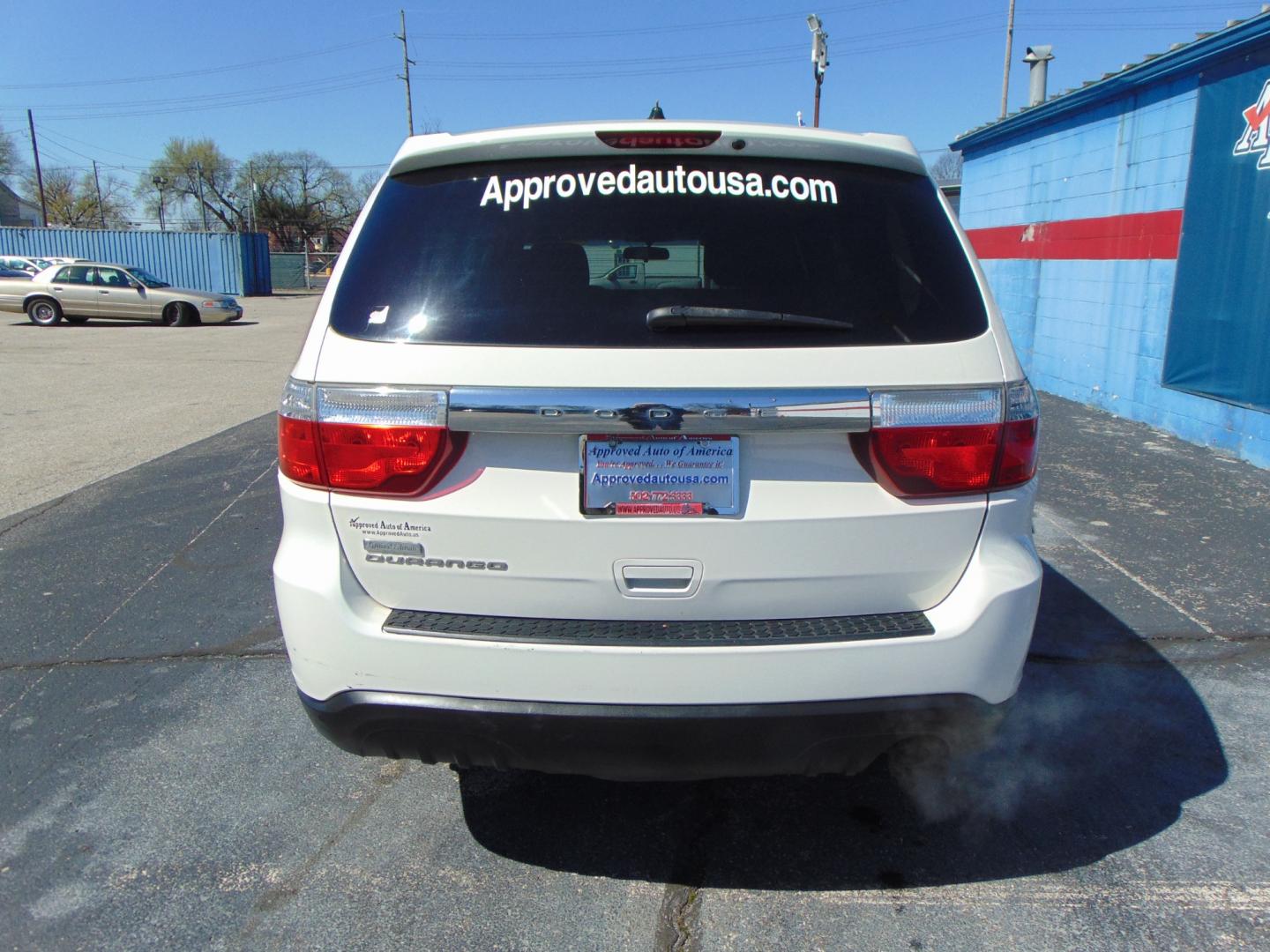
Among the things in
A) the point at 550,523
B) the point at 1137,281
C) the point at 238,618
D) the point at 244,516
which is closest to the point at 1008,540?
the point at 550,523

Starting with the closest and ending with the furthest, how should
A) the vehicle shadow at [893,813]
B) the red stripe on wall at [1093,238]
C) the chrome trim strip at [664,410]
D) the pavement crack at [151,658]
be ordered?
1. the chrome trim strip at [664,410]
2. the vehicle shadow at [893,813]
3. the pavement crack at [151,658]
4. the red stripe on wall at [1093,238]

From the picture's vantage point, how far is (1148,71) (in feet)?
27.6

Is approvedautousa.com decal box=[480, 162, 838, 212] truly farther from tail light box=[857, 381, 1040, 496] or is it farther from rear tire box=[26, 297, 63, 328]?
rear tire box=[26, 297, 63, 328]

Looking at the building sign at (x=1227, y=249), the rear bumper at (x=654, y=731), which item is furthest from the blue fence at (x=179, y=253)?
the rear bumper at (x=654, y=731)

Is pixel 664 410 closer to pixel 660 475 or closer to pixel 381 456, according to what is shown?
pixel 660 475

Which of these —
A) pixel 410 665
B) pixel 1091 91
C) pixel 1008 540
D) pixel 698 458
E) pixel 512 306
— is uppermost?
pixel 1091 91

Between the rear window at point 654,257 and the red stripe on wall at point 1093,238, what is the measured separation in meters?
6.41

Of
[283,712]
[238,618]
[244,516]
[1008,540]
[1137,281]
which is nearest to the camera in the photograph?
[1008,540]

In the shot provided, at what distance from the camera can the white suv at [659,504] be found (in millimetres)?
2166

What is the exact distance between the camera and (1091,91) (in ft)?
30.7

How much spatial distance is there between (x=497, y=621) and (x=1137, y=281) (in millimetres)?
8524

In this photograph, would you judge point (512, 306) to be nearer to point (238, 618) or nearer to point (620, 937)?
point (620, 937)

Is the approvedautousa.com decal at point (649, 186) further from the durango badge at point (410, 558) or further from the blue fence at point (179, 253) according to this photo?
the blue fence at point (179, 253)

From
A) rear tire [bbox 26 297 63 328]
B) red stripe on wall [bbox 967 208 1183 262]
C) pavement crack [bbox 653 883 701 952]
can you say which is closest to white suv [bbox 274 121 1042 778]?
pavement crack [bbox 653 883 701 952]
